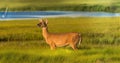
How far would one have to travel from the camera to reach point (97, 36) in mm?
3002

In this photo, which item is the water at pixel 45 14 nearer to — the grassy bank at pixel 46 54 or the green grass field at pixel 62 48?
the green grass field at pixel 62 48

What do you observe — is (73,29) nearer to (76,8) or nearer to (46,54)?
(76,8)

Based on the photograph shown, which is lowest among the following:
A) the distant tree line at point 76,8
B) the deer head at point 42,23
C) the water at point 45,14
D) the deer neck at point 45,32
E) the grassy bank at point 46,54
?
the grassy bank at point 46,54

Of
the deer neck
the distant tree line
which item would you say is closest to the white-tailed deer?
the deer neck

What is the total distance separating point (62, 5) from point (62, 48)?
0.35 metres

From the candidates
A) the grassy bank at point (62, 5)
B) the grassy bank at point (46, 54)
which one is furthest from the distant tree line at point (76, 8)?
the grassy bank at point (46, 54)

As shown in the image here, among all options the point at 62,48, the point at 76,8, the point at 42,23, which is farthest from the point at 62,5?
the point at 62,48

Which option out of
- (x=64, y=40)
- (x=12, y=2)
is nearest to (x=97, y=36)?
(x=64, y=40)

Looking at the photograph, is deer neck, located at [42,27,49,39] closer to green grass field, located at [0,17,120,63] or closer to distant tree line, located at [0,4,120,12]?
green grass field, located at [0,17,120,63]

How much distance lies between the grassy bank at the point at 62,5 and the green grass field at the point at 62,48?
0.28ft

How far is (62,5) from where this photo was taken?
3018mm

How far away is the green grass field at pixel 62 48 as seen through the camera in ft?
9.78

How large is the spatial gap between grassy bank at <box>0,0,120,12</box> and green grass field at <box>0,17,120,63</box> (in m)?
0.09

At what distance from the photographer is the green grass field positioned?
2.98 metres
